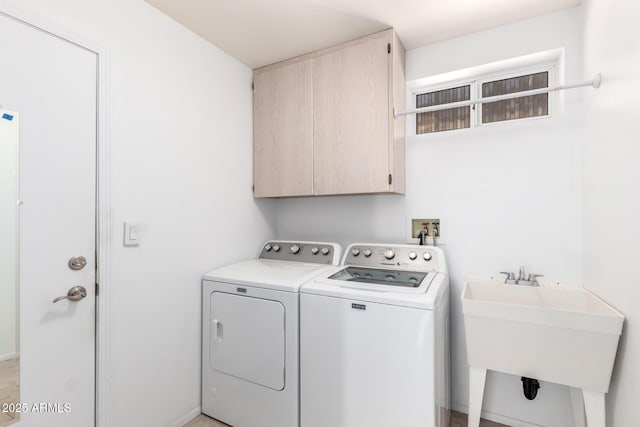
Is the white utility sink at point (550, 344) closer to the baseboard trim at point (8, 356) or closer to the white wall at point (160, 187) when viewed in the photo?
the white wall at point (160, 187)

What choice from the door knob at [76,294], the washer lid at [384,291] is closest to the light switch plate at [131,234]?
the door knob at [76,294]

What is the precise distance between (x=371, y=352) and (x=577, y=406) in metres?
1.14

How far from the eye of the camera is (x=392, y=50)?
6.08 ft

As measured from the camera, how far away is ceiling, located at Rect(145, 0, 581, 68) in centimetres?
164

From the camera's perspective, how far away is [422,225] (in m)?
2.08

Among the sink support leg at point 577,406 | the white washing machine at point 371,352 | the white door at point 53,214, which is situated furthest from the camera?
the sink support leg at point 577,406

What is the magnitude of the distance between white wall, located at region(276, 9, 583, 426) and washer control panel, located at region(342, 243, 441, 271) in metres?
0.16

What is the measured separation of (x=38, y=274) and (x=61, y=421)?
67 centimetres

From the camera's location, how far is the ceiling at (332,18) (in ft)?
5.39

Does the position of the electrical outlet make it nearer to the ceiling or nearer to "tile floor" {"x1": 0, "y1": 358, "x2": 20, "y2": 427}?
the ceiling

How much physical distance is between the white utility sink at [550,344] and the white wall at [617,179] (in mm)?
61

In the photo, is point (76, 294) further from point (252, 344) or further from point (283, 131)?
point (283, 131)

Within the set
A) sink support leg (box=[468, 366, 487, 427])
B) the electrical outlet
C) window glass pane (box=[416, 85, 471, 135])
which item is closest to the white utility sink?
sink support leg (box=[468, 366, 487, 427])

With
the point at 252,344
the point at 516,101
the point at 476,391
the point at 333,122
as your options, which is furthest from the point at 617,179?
the point at 252,344
